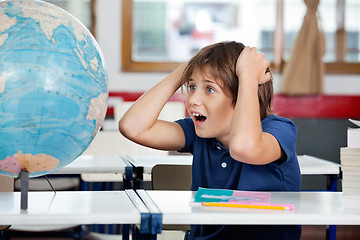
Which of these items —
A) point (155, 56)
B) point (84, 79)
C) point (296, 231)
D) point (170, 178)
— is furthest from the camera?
point (155, 56)

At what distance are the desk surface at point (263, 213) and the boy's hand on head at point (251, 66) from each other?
40 cm

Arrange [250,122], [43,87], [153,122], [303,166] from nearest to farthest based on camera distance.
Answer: [43,87] < [250,122] < [153,122] < [303,166]

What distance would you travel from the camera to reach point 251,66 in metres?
1.63

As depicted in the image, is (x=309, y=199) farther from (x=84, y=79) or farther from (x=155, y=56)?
(x=155, y=56)

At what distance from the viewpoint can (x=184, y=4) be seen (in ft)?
16.4

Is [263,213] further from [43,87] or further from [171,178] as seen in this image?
[171,178]

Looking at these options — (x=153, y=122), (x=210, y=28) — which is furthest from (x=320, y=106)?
(x=153, y=122)

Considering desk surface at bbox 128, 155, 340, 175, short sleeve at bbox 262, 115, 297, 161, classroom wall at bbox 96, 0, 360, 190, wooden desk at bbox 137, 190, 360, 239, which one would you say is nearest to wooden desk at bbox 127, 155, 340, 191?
desk surface at bbox 128, 155, 340, 175

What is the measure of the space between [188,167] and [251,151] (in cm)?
69

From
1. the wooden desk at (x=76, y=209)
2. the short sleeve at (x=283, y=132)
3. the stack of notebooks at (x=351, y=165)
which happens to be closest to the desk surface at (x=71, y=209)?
the wooden desk at (x=76, y=209)

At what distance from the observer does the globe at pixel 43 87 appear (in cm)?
121

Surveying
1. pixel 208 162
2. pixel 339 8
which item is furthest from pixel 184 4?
pixel 208 162

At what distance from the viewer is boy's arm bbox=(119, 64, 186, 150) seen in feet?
Result: 6.08

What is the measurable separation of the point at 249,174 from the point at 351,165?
0.29 meters
